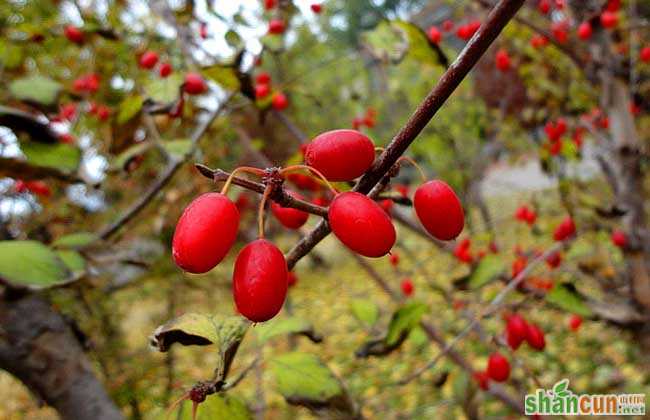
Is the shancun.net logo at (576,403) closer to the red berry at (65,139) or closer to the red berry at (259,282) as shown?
the red berry at (259,282)

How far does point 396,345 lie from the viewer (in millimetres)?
1214

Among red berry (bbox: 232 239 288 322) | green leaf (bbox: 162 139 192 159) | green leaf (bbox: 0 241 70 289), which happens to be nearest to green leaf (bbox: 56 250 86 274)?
green leaf (bbox: 0 241 70 289)

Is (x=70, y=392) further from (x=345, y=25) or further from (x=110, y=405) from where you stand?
(x=345, y=25)

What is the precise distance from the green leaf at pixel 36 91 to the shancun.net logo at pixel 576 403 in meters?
1.43

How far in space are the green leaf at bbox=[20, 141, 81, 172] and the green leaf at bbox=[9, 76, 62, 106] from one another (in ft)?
0.40

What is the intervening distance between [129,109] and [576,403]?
1540mm

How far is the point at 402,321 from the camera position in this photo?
1175mm

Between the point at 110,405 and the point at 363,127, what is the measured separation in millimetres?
2031

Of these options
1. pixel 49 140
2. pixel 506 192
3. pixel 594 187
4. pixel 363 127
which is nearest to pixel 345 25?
pixel 506 192

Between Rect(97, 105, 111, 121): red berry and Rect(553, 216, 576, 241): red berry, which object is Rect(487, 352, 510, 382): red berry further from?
Rect(97, 105, 111, 121): red berry

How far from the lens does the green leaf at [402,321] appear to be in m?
1.17

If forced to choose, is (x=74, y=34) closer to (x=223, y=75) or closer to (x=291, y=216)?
(x=223, y=75)

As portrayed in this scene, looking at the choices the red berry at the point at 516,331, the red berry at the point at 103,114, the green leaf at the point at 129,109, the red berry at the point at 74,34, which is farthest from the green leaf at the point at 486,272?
the red berry at the point at 74,34

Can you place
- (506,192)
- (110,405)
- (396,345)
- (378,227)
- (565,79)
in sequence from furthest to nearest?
(506,192) → (565,79) → (396,345) → (110,405) → (378,227)
